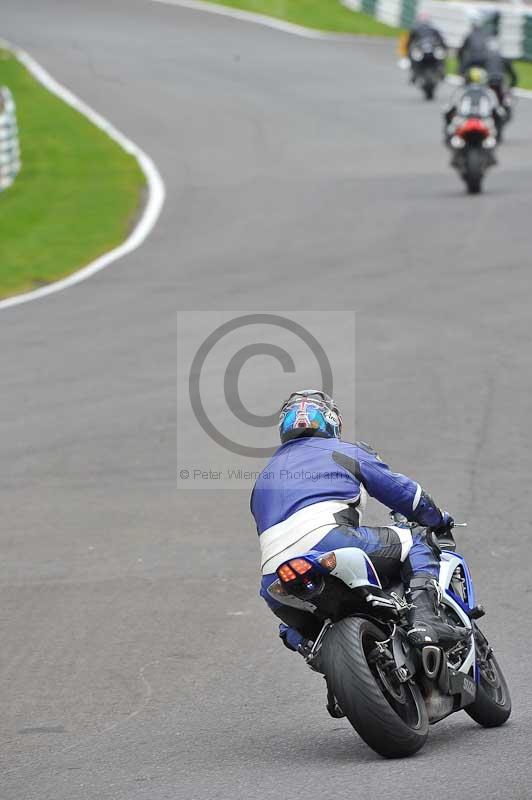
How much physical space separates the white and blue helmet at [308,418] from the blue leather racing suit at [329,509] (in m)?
0.04

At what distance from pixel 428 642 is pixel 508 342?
827cm

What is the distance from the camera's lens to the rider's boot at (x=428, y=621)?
20.1 ft

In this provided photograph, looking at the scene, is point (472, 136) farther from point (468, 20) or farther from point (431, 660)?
point (468, 20)

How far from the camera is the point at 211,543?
943cm

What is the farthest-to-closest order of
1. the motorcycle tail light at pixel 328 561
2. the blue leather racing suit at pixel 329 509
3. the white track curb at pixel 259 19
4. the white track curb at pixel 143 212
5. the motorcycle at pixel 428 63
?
the white track curb at pixel 259 19 → the motorcycle at pixel 428 63 → the white track curb at pixel 143 212 → the blue leather racing suit at pixel 329 509 → the motorcycle tail light at pixel 328 561

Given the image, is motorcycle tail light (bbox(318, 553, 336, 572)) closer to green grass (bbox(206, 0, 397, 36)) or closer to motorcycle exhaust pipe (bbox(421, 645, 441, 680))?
motorcycle exhaust pipe (bbox(421, 645, 441, 680))

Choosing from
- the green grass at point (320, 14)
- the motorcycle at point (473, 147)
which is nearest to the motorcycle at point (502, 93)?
the motorcycle at point (473, 147)

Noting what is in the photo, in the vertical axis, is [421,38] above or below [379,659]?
below

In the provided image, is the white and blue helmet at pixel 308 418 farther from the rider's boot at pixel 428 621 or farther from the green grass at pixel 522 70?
the green grass at pixel 522 70

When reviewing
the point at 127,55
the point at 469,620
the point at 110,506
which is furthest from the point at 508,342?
the point at 127,55

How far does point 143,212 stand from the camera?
21.7 meters

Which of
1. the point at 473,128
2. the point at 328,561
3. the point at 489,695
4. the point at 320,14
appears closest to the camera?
the point at 328,561

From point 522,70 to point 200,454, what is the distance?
90.4 feet

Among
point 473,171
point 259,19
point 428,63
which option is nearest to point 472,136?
point 473,171
